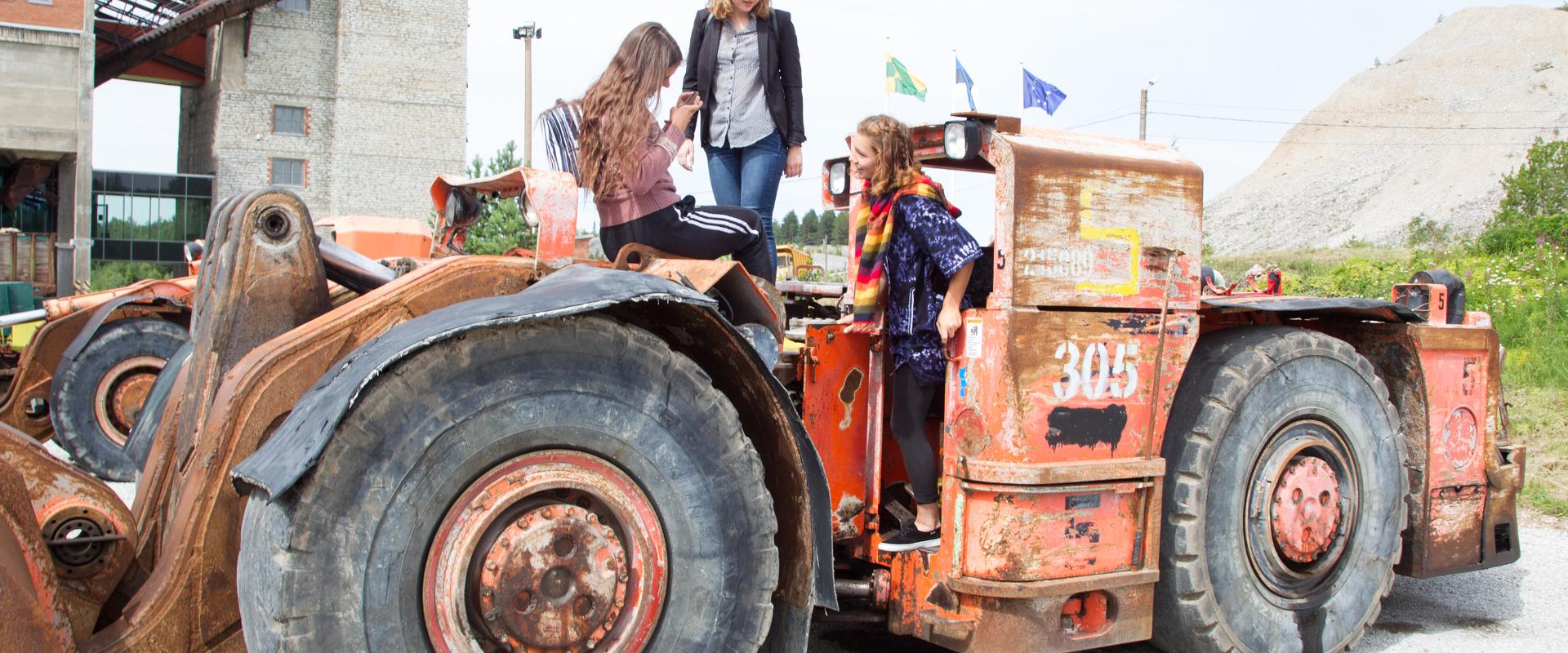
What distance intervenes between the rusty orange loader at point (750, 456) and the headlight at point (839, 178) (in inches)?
0.6

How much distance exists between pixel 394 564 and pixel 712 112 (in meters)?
3.08

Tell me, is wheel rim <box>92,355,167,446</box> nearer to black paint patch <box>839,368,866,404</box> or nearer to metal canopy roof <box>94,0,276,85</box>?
black paint patch <box>839,368,866,404</box>

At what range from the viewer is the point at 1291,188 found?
8894 centimetres

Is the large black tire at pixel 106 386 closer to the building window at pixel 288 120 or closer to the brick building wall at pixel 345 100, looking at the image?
the brick building wall at pixel 345 100

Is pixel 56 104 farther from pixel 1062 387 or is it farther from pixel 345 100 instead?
pixel 1062 387

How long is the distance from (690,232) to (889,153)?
0.77 m

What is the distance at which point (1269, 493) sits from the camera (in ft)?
14.0

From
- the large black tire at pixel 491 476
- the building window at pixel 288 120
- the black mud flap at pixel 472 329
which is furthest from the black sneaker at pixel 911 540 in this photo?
the building window at pixel 288 120

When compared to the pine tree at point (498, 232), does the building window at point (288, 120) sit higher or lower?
higher

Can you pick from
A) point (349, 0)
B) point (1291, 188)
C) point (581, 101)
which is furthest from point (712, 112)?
point (1291, 188)

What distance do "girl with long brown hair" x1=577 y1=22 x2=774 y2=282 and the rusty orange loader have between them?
0.90 ft

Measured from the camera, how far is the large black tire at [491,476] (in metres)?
2.30

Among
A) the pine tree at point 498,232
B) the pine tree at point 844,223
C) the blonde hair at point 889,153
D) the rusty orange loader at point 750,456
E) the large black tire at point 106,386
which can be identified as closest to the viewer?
the rusty orange loader at point 750,456

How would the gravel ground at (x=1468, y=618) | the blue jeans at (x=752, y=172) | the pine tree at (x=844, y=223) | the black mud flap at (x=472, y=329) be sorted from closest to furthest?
the black mud flap at (x=472, y=329) < the pine tree at (x=844, y=223) < the gravel ground at (x=1468, y=618) < the blue jeans at (x=752, y=172)
